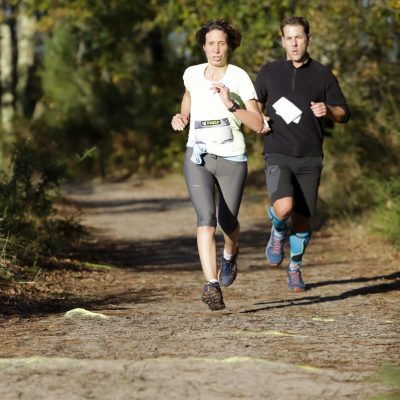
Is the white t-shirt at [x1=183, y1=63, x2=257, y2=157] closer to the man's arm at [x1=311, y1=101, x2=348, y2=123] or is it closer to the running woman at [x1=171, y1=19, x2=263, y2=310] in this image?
the running woman at [x1=171, y1=19, x2=263, y2=310]

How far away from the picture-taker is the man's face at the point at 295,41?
840 cm

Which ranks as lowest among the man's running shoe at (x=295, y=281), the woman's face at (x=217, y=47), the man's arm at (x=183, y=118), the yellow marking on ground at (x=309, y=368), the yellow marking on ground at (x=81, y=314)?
the man's running shoe at (x=295, y=281)

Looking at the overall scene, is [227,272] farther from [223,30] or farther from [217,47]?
[223,30]

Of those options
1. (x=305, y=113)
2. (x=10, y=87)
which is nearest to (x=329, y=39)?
(x=305, y=113)

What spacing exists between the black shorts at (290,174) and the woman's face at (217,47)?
4.13 feet

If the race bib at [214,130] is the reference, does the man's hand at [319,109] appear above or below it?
above

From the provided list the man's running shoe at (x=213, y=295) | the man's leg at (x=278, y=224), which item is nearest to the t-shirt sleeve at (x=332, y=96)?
the man's leg at (x=278, y=224)

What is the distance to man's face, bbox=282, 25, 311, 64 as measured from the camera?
840cm

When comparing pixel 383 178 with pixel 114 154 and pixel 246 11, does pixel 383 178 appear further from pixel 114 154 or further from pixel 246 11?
pixel 114 154

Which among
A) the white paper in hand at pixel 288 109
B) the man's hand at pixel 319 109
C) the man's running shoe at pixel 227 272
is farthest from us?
the white paper in hand at pixel 288 109

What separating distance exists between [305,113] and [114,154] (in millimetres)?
18754

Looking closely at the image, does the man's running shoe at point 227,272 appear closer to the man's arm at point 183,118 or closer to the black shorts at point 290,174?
the black shorts at point 290,174

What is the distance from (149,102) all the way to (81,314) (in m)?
20.0

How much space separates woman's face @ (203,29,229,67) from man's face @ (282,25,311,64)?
97 centimetres
